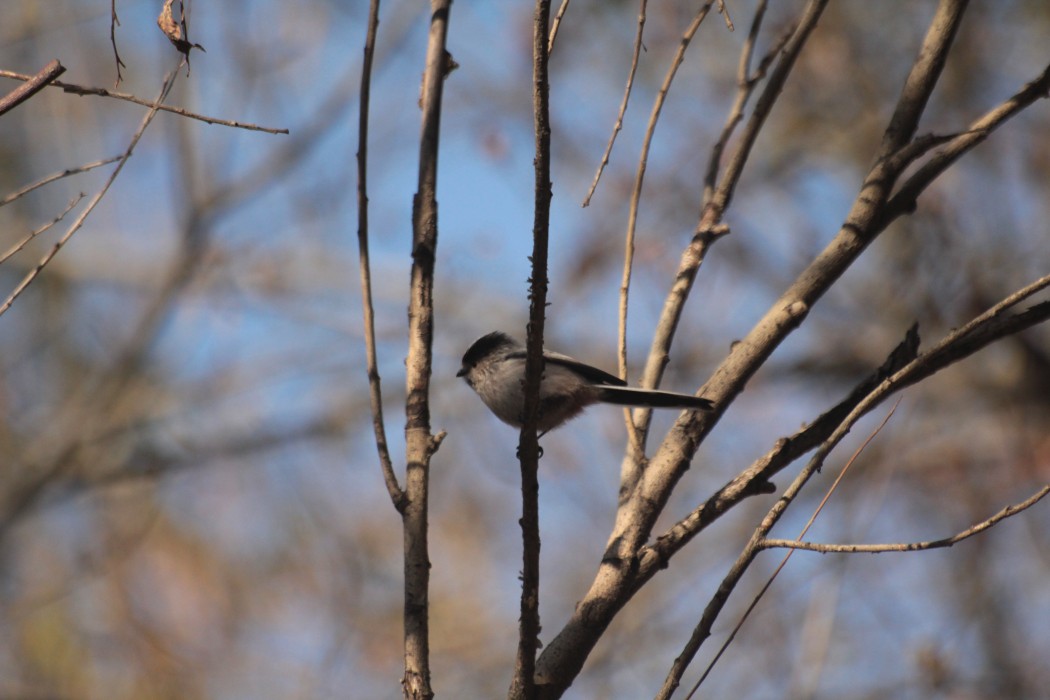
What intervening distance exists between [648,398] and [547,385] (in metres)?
0.69

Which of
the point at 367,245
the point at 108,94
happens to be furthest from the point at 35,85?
the point at 367,245

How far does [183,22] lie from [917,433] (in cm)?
651

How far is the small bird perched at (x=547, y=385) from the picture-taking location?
3158 mm

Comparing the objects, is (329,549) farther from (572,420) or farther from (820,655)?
(820,655)

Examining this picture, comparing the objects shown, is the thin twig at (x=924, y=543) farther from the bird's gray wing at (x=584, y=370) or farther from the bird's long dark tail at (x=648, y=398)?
the bird's gray wing at (x=584, y=370)

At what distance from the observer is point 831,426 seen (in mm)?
2166

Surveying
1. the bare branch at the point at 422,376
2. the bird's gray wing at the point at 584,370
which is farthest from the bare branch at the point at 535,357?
the bird's gray wing at the point at 584,370

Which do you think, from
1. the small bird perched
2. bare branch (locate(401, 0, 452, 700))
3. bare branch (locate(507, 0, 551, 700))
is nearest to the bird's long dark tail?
the small bird perched

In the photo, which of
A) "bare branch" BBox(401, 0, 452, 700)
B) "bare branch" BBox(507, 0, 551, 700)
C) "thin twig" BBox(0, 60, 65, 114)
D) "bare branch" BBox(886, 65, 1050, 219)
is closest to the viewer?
"thin twig" BBox(0, 60, 65, 114)

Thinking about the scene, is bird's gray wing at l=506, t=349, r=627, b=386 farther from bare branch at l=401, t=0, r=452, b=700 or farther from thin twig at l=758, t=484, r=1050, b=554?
thin twig at l=758, t=484, r=1050, b=554

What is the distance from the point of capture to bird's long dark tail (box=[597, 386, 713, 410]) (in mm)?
2354

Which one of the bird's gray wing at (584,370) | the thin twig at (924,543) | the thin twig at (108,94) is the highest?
the bird's gray wing at (584,370)

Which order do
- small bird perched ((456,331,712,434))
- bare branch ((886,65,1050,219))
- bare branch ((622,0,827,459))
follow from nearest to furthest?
1. bare branch ((886,65,1050,219))
2. bare branch ((622,0,827,459))
3. small bird perched ((456,331,712,434))

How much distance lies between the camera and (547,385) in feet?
11.3
